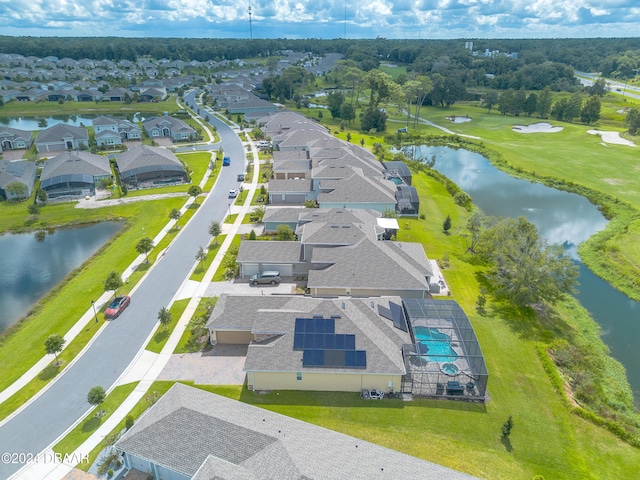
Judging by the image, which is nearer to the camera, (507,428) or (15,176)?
(507,428)

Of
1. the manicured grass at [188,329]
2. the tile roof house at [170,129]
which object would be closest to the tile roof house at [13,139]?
the tile roof house at [170,129]

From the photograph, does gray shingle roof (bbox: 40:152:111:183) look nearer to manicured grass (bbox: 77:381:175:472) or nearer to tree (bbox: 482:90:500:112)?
manicured grass (bbox: 77:381:175:472)

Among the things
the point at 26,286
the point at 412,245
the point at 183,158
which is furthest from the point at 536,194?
the point at 26,286

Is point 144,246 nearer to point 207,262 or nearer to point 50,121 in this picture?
point 207,262

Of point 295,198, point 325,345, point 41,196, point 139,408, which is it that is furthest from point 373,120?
point 139,408

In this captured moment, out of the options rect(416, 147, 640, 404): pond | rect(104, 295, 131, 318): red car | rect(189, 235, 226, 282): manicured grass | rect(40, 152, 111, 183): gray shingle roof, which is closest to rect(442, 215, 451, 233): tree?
rect(416, 147, 640, 404): pond

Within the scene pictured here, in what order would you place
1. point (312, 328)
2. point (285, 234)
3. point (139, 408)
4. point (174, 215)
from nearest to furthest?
point (139, 408)
point (312, 328)
point (285, 234)
point (174, 215)

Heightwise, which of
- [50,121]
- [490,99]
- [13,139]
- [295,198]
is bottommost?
[50,121]

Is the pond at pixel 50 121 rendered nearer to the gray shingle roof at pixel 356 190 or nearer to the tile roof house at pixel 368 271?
the gray shingle roof at pixel 356 190
